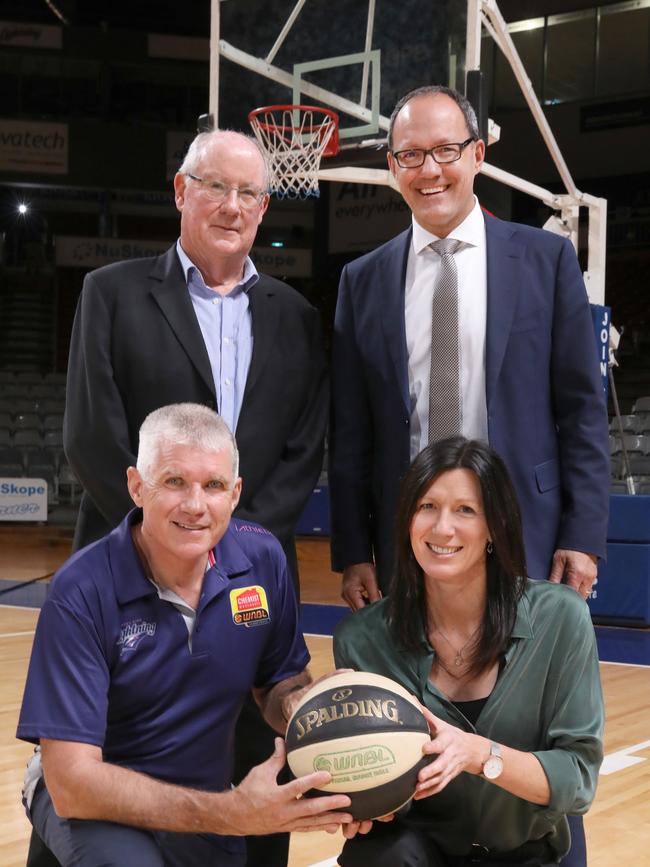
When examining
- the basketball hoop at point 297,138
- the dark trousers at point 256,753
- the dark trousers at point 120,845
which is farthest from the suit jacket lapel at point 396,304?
the basketball hoop at point 297,138

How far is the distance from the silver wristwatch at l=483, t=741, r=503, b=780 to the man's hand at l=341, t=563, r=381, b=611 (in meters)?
0.70

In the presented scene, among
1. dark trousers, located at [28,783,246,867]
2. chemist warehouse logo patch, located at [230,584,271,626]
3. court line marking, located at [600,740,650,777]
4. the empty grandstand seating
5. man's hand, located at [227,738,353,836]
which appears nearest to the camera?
man's hand, located at [227,738,353,836]

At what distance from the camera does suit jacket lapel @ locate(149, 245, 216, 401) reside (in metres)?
2.60

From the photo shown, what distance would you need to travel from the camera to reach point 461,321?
2.63 metres

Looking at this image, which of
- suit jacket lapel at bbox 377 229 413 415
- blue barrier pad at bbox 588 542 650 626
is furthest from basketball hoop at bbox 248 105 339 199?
blue barrier pad at bbox 588 542 650 626

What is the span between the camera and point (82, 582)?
208 centimetres

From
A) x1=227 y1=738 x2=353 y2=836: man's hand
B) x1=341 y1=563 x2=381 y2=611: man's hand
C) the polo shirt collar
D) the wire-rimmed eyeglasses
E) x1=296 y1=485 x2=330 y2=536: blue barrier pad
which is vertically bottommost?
x1=296 y1=485 x2=330 y2=536: blue barrier pad

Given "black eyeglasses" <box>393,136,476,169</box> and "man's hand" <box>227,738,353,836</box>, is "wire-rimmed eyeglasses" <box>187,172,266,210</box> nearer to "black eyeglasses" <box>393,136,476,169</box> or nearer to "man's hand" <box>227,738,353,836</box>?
"black eyeglasses" <box>393,136,476,169</box>

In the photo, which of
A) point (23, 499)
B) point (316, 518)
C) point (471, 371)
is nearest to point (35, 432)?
point (23, 499)

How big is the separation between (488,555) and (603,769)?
2.30 m

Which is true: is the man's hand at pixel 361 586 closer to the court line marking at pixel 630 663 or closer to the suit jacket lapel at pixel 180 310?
the suit jacket lapel at pixel 180 310

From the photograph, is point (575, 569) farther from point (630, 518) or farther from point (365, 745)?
point (630, 518)

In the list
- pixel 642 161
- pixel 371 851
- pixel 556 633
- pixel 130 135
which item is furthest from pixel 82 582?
pixel 130 135

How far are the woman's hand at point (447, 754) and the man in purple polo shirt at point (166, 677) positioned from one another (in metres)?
0.16
